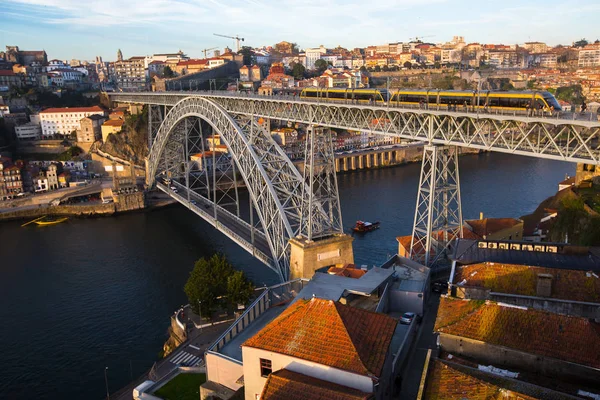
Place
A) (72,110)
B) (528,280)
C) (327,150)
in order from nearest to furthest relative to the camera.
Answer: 1. (528,280)
2. (327,150)
3. (72,110)

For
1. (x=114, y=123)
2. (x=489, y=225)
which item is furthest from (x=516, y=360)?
(x=114, y=123)

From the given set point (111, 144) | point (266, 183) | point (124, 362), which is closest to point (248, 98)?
point (266, 183)

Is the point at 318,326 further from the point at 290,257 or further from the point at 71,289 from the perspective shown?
the point at 71,289

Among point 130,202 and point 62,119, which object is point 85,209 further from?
point 62,119

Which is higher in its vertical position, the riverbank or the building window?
the building window

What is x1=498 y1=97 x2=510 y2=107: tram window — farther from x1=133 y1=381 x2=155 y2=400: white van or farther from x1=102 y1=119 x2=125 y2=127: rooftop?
x1=102 y1=119 x2=125 y2=127: rooftop

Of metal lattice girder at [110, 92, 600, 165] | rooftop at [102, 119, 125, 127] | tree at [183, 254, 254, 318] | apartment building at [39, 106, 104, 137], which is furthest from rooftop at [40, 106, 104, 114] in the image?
tree at [183, 254, 254, 318]
